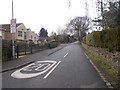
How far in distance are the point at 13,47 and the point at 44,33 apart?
275ft

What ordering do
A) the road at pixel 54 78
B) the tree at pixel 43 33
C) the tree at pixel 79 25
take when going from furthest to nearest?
the tree at pixel 43 33 < the tree at pixel 79 25 < the road at pixel 54 78

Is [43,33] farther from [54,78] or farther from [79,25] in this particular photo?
[54,78]

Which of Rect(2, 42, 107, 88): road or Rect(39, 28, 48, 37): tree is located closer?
Rect(2, 42, 107, 88): road

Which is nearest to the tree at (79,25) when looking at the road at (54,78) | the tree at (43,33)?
the tree at (43,33)

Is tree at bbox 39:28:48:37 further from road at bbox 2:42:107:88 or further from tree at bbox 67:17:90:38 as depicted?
road at bbox 2:42:107:88

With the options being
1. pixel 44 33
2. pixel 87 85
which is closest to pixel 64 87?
pixel 87 85

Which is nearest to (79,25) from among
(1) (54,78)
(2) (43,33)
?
(2) (43,33)

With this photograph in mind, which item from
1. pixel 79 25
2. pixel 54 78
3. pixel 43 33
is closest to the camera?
pixel 54 78

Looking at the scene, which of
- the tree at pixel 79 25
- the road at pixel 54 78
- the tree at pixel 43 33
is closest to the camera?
the road at pixel 54 78

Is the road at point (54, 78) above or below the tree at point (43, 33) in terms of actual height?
below

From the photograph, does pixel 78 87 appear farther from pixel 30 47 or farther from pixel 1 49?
pixel 30 47

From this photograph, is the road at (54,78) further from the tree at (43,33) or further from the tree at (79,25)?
the tree at (43,33)

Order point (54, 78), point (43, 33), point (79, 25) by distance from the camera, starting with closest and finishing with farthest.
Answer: point (54, 78)
point (79, 25)
point (43, 33)

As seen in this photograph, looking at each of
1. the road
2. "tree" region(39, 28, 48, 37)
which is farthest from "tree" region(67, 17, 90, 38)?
the road
